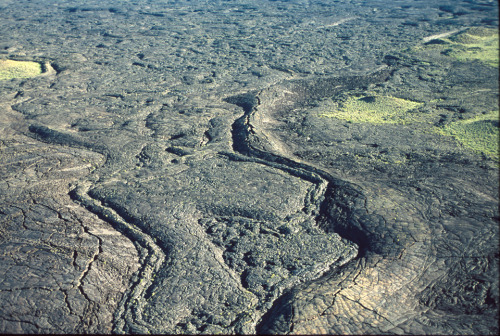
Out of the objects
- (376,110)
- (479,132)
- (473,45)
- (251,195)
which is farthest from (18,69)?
(473,45)

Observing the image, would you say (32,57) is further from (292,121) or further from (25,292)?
(25,292)

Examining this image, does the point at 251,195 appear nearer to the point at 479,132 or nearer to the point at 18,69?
the point at 479,132

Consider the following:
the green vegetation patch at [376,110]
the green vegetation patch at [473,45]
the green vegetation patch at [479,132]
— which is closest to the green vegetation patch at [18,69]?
the green vegetation patch at [376,110]

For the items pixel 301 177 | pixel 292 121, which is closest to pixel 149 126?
pixel 292 121

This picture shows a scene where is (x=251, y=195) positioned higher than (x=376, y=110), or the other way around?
(x=376, y=110)

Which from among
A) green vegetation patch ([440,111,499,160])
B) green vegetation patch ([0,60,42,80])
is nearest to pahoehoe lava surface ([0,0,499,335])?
green vegetation patch ([440,111,499,160])

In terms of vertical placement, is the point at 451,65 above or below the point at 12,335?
above
